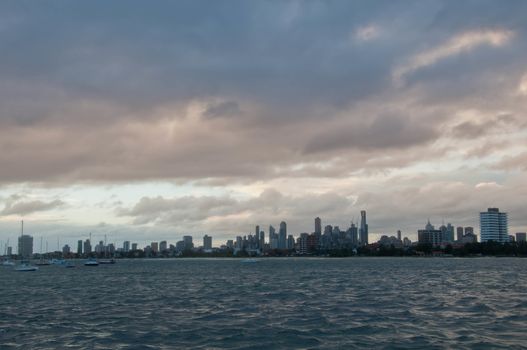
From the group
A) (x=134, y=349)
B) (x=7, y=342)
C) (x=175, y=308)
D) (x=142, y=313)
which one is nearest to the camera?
(x=134, y=349)

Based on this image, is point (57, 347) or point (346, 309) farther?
point (346, 309)

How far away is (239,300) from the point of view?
243ft

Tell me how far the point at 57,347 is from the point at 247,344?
13485 mm

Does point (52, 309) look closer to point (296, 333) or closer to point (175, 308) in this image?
point (175, 308)

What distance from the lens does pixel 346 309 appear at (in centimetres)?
6078

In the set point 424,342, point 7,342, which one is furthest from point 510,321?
point 7,342

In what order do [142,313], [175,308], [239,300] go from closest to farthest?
1. [142,313]
2. [175,308]
3. [239,300]

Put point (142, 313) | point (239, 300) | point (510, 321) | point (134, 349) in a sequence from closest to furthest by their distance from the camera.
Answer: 1. point (134, 349)
2. point (510, 321)
3. point (142, 313)
4. point (239, 300)

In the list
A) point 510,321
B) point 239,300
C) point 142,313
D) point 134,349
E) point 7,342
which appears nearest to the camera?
point 134,349

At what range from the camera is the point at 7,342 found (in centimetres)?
4288

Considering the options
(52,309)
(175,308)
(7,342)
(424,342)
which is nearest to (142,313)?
(175,308)

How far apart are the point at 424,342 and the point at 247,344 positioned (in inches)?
492

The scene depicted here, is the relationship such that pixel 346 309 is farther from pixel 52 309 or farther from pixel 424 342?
pixel 52 309

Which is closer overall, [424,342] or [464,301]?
[424,342]
